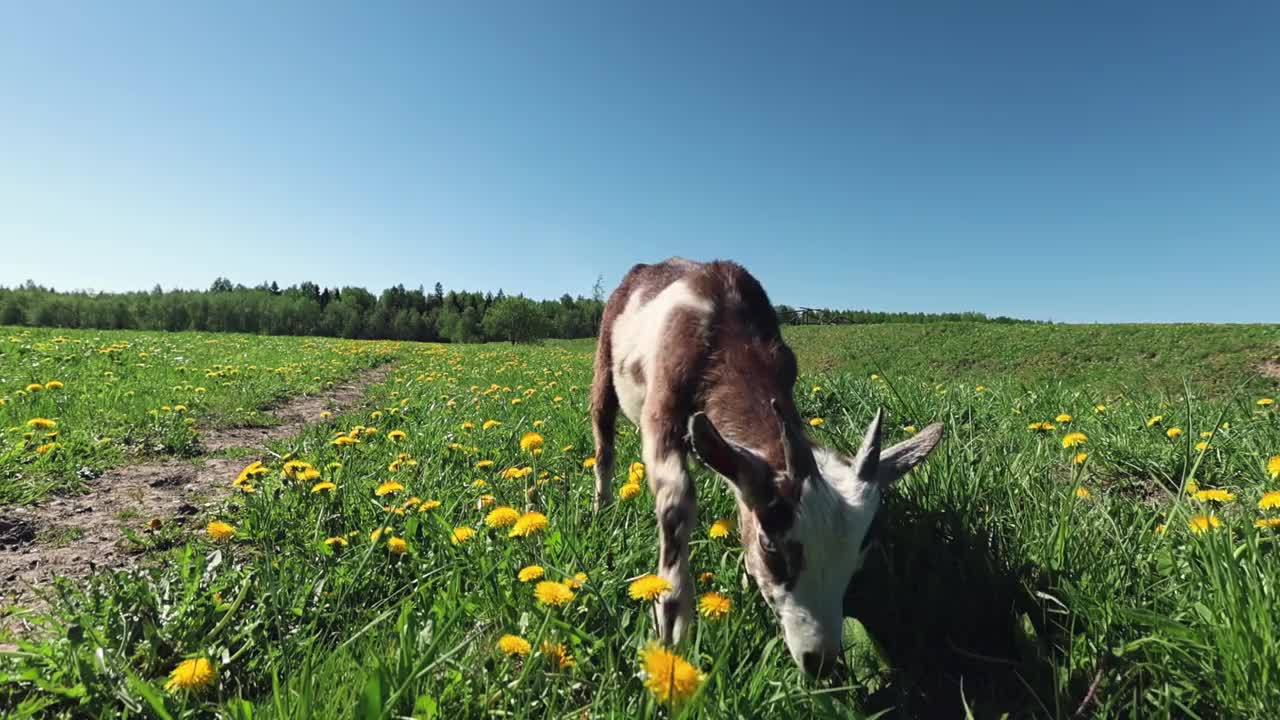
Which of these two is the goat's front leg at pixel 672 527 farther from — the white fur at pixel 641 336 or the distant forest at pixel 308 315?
the distant forest at pixel 308 315

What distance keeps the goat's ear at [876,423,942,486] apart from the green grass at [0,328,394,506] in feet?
16.6

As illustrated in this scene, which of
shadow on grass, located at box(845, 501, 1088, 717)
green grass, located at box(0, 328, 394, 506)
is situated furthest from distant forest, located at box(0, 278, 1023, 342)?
shadow on grass, located at box(845, 501, 1088, 717)

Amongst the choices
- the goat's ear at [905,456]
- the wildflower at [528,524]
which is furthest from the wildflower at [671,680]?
the goat's ear at [905,456]

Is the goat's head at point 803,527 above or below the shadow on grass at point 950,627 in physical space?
above

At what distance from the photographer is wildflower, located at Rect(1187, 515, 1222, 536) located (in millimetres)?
2020

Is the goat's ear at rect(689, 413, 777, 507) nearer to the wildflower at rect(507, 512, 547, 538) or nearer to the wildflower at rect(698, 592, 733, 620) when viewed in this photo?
the wildflower at rect(698, 592, 733, 620)

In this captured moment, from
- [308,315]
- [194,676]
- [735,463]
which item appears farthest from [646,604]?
[308,315]

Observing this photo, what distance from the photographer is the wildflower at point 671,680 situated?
137 cm

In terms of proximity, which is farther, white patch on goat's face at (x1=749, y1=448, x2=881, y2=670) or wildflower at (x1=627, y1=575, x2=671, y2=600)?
white patch on goat's face at (x1=749, y1=448, x2=881, y2=670)

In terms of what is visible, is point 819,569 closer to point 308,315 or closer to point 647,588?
point 647,588

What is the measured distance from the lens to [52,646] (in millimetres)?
1782

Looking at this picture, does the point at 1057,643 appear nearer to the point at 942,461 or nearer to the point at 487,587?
the point at 942,461

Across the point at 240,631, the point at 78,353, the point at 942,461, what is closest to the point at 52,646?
the point at 240,631

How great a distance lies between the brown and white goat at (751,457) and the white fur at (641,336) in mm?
13
